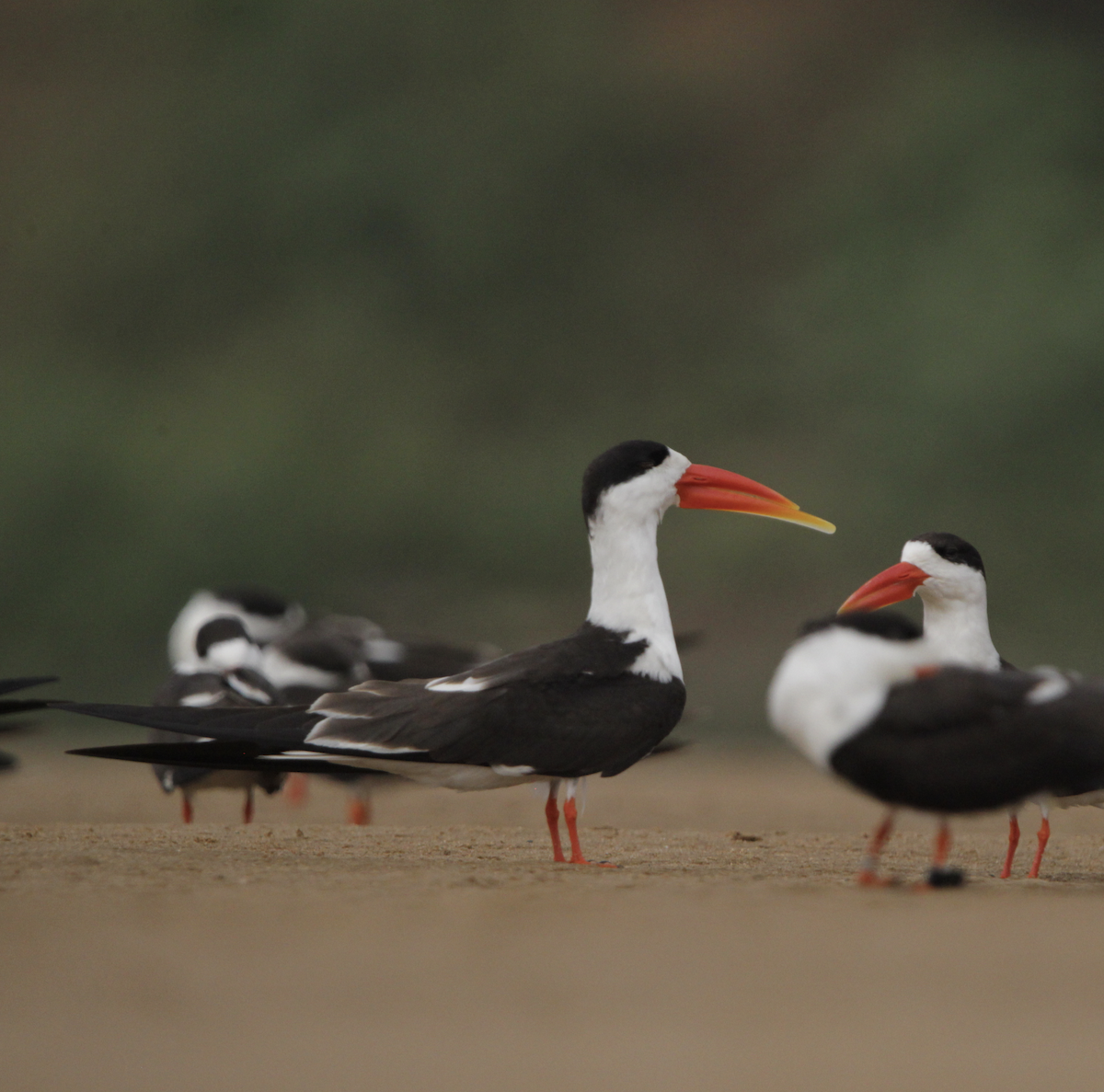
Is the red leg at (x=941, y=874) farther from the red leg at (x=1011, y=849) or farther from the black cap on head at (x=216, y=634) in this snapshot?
the black cap on head at (x=216, y=634)

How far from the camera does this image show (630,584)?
6.56 m

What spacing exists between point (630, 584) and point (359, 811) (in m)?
3.96

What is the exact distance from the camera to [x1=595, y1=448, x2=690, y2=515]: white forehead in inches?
263

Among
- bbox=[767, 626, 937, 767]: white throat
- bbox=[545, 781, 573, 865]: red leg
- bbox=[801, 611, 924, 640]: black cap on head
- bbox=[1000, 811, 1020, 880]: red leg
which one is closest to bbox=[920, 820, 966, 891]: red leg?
bbox=[767, 626, 937, 767]: white throat

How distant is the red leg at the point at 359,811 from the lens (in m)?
9.94

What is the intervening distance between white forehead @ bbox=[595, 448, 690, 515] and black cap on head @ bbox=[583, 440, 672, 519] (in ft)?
0.06

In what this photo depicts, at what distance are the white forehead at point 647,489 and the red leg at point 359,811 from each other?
3.91 m

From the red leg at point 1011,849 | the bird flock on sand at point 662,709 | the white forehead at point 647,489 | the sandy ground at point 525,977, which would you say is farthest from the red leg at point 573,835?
the red leg at point 1011,849

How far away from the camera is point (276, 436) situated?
29.9 m

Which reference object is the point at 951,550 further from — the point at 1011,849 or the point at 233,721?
the point at 233,721

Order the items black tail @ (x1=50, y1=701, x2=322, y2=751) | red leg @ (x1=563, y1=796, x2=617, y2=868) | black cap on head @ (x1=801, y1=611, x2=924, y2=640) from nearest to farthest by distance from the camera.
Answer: black cap on head @ (x1=801, y1=611, x2=924, y2=640), black tail @ (x1=50, y1=701, x2=322, y2=751), red leg @ (x1=563, y1=796, x2=617, y2=868)

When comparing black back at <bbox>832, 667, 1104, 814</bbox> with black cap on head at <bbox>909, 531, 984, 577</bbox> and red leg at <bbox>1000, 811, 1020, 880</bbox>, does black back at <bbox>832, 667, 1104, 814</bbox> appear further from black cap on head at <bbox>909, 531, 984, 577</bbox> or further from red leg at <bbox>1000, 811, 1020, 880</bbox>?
black cap on head at <bbox>909, 531, 984, 577</bbox>

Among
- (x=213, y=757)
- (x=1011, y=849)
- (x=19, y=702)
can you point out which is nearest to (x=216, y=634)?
(x=19, y=702)

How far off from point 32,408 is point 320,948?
2832cm
